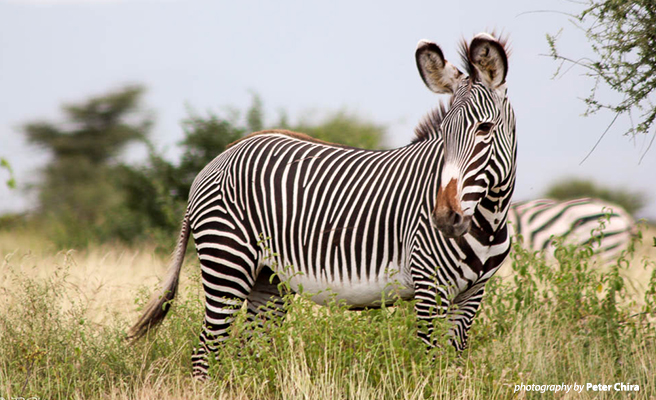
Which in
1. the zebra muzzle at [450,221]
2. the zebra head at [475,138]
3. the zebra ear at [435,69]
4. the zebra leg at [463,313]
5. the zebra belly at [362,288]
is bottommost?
the zebra leg at [463,313]

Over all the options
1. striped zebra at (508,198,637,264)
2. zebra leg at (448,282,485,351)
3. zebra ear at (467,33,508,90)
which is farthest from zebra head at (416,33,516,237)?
striped zebra at (508,198,637,264)

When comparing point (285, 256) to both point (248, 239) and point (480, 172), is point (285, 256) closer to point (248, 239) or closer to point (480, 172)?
point (248, 239)

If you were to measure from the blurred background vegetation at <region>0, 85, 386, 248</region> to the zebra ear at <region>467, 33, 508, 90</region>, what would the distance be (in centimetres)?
288

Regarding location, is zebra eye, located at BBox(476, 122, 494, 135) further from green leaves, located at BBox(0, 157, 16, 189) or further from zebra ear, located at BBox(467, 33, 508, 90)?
green leaves, located at BBox(0, 157, 16, 189)

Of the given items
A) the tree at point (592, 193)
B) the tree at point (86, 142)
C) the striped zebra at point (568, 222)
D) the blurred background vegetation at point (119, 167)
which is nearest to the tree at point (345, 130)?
the blurred background vegetation at point (119, 167)

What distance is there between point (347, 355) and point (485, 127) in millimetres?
1687

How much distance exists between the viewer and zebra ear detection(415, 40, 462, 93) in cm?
419

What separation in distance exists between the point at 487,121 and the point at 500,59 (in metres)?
0.41

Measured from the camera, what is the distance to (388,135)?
17375 mm

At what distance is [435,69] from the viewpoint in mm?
4277

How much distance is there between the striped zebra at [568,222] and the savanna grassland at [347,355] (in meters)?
3.09

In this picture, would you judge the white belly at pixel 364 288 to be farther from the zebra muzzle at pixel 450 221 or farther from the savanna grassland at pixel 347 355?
the zebra muzzle at pixel 450 221

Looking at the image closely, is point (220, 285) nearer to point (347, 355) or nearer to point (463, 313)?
point (347, 355)

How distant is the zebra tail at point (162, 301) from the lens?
5.08 meters
